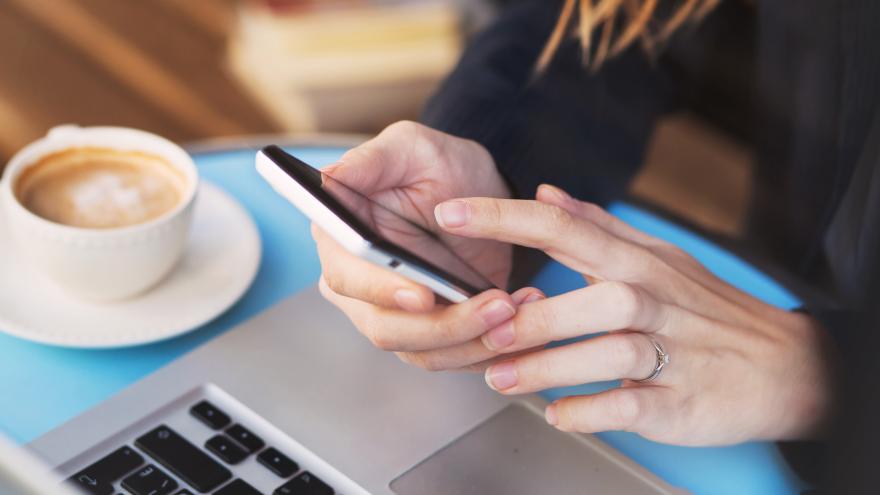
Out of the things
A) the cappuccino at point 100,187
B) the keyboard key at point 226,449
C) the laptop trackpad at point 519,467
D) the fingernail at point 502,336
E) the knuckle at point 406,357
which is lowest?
the laptop trackpad at point 519,467

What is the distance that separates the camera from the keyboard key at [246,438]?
0.52m

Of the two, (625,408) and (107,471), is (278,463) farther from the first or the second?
(625,408)

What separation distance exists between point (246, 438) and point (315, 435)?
39mm

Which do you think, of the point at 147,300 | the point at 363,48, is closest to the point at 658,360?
the point at 147,300

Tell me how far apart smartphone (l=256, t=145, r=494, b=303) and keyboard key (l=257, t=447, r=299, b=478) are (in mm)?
125

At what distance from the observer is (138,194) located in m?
0.66

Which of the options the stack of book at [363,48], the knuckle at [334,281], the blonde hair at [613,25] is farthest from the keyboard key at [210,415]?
the stack of book at [363,48]

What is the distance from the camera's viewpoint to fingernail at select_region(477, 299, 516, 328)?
490 mm

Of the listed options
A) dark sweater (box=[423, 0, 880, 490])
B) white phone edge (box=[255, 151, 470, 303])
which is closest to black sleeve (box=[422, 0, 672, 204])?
dark sweater (box=[423, 0, 880, 490])

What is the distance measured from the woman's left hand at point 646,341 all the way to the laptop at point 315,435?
38mm

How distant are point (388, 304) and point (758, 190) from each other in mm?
660

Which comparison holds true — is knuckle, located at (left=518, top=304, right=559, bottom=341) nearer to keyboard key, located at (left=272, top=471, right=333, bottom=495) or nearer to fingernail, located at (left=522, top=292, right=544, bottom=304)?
fingernail, located at (left=522, top=292, right=544, bottom=304)

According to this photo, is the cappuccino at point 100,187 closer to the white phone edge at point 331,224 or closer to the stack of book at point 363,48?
the white phone edge at point 331,224

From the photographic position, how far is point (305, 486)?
19.9 inches
